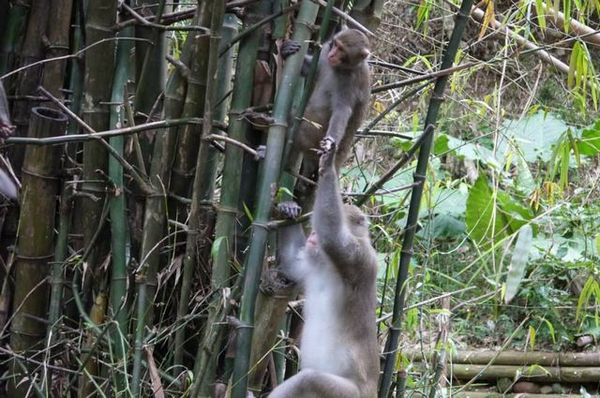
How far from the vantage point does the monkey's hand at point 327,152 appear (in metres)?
2.60

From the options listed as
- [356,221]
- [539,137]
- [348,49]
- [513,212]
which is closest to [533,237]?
[513,212]

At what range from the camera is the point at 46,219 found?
2973 millimetres

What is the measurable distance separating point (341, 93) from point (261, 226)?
4.72 feet

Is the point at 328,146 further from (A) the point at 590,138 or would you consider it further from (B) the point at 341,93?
(A) the point at 590,138

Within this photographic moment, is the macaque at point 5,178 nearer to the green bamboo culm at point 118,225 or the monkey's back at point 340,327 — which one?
the green bamboo culm at point 118,225

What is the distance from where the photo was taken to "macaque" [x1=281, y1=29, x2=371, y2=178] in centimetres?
353

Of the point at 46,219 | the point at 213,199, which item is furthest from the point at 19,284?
the point at 213,199

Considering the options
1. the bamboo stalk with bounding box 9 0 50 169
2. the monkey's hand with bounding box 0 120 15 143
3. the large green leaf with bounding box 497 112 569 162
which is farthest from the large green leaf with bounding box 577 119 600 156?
the monkey's hand with bounding box 0 120 15 143

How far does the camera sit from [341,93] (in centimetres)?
377

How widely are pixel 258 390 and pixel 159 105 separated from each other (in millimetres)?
976

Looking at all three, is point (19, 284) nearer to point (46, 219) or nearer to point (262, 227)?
point (46, 219)

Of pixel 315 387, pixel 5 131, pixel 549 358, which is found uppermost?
pixel 5 131

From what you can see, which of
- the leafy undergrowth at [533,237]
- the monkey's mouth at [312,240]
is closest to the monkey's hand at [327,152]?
the monkey's mouth at [312,240]

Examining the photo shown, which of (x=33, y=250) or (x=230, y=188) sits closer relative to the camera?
(x=230, y=188)
